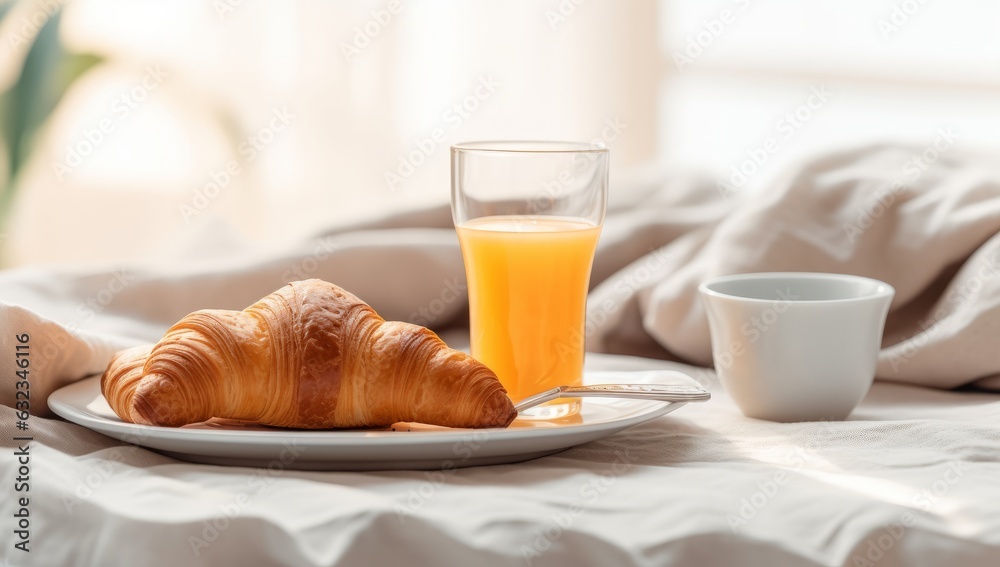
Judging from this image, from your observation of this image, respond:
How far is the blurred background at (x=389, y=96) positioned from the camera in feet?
11.1

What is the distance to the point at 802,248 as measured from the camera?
132 centimetres

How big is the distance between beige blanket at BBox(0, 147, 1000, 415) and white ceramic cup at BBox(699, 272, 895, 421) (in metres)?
0.21

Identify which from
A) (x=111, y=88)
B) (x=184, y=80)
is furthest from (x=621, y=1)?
(x=111, y=88)

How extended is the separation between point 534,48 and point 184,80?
1.29m

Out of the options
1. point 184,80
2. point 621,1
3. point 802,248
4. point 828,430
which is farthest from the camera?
point 621,1

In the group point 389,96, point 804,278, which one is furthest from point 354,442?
point 389,96

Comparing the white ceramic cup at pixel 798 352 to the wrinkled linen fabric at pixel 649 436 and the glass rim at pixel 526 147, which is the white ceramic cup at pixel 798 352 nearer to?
the wrinkled linen fabric at pixel 649 436

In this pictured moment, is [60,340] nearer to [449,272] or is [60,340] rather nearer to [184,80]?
[449,272]

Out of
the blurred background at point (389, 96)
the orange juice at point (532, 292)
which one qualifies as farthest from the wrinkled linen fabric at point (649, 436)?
the blurred background at point (389, 96)

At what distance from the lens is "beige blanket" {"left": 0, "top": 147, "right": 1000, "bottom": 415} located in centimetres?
121

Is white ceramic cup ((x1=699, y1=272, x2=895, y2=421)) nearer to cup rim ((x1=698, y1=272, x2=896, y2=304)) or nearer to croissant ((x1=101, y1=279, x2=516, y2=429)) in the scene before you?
cup rim ((x1=698, y1=272, x2=896, y2=304))

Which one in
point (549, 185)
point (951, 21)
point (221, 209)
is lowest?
point (221, 209)

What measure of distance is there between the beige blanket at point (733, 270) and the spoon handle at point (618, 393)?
357 mm

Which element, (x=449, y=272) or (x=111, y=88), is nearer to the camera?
(x=449, y=272)
